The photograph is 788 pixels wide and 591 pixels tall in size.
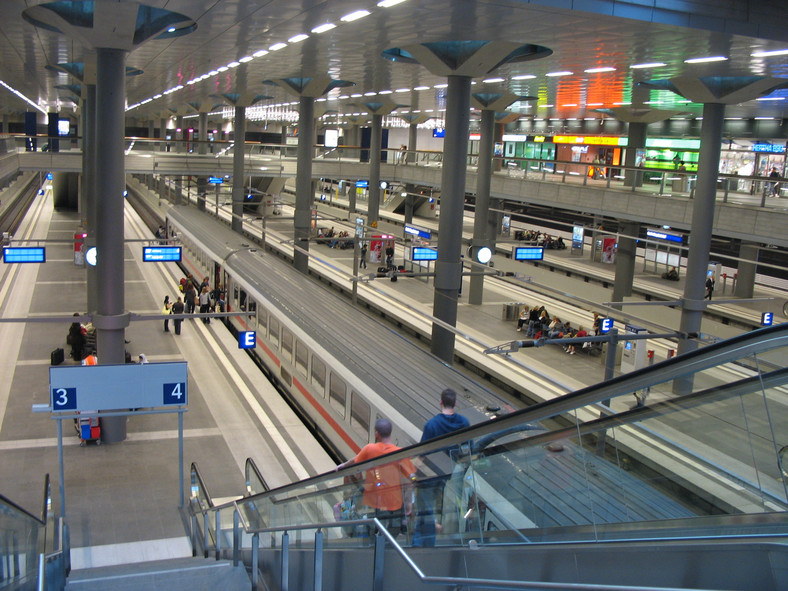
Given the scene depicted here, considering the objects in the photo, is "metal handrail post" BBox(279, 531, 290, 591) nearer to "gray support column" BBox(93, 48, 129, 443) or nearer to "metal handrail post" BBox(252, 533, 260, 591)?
"metal handrail post" BBox(252, 533, 260, 591)

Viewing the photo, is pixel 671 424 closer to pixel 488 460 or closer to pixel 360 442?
pixel 488 460

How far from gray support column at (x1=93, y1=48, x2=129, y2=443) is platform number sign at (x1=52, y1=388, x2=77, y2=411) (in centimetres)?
299

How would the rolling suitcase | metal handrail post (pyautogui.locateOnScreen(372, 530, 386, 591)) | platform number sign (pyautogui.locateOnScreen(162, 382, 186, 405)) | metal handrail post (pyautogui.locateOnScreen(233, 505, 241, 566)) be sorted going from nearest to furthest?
1. metal handrail post (pyautogui.locateOnScreen(372, 530, 386, 591))
2. metal handrail post (pyautogui.locateOnScreen(233, 505, 241, 566))
3. platform number sign (pyautogui.locateOnScreen(162, 382, 186, 405))
4. the rolling suitcase

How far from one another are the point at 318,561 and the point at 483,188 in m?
23.3

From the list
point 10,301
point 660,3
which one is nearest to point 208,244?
point 10,301

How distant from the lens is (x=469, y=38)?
544 inches

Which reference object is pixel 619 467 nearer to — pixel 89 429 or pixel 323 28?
pixel 323 28

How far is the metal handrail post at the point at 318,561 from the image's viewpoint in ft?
17.9

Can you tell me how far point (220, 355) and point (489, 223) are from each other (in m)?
14.0

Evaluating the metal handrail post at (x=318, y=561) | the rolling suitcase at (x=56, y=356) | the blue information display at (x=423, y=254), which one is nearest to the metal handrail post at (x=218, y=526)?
the metal handrail post at (x=318, y=561)

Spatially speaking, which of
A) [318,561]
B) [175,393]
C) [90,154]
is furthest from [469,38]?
[90,154]

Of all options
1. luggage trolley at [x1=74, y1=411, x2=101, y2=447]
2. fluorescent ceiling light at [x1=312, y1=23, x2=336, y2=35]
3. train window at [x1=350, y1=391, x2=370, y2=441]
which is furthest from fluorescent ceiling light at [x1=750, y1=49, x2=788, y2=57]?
luggage trolley at [x1=74, y1=411, x2=101, y2=447]

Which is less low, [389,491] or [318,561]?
[389,491]

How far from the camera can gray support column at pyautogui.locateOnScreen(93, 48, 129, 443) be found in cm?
1322
